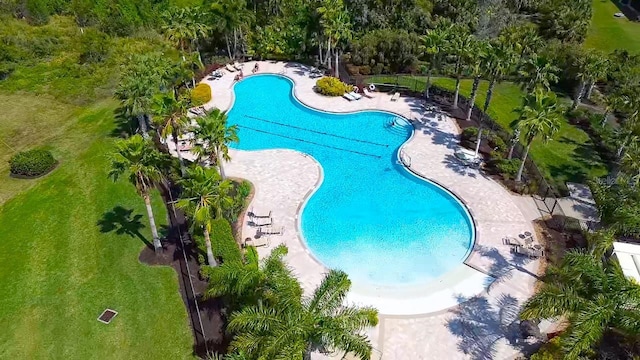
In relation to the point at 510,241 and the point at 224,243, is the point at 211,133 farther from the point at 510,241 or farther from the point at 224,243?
the point at 510,241

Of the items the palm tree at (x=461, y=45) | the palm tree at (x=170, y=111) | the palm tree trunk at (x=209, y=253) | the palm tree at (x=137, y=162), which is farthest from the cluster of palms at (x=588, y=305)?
the palm tree at (x=170, y=111)

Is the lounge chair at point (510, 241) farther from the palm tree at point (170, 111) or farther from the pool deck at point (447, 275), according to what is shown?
the palm tree at point (170, 111)

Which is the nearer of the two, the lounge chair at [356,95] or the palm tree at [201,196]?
the palm tree at [201,196]

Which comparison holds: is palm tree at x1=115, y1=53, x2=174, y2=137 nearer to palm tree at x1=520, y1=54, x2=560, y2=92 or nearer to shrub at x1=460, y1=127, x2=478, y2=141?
shrub at x1=460, y1=127, x2=478, y2=141

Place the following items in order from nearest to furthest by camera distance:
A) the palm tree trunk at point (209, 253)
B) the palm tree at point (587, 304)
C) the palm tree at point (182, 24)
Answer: the palm tree at point (587, 304) → the palm tree trunk at point (209, 253) → the palm tree at point (182, 24)

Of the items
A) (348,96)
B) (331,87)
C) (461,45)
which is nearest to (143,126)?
(331,87)

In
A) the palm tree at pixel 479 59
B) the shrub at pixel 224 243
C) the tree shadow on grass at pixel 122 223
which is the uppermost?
the palm tree at pixel 479 59
